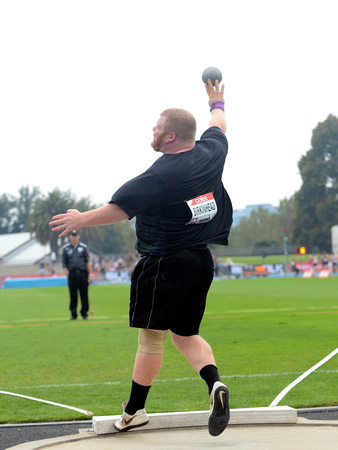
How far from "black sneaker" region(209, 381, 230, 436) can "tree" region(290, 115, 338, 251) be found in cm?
7986

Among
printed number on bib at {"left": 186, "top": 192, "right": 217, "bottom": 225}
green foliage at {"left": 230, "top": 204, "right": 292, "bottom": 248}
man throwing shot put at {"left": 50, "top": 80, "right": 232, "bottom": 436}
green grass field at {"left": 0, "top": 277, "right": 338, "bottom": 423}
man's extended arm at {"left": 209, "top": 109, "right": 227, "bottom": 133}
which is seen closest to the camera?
man throwing shot put at {"left": 50, "top": 80, "right": 232, "bottom": 436}

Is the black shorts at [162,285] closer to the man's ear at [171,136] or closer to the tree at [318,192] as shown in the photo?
the man's ear at [171,136]

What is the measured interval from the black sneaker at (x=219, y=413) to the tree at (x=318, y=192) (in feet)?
262

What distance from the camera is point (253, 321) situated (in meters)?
14.6

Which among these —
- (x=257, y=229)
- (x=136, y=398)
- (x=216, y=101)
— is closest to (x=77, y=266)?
(x=216, y=101)

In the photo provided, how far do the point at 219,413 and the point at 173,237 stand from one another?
1059 millimetres

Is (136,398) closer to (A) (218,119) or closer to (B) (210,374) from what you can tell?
(B) (210,374)

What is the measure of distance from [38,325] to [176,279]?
11.9 m

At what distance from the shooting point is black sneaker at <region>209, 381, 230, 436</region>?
407 centimetres

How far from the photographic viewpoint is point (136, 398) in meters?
4.55

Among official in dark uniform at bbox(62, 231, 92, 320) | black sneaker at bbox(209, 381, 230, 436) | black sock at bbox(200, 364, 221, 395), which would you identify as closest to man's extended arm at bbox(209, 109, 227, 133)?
black sock at bbox(200, 364, 221, 395)

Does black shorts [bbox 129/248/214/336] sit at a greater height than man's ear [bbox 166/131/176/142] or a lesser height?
lesser

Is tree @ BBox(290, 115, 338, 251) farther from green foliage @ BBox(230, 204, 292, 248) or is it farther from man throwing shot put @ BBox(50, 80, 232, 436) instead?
man throwing shot put @ BBox(50, 80, 232, 436)

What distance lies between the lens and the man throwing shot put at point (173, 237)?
13.7 feet
